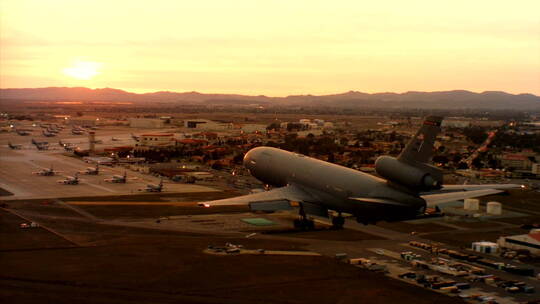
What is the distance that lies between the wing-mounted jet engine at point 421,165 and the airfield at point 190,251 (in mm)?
9067

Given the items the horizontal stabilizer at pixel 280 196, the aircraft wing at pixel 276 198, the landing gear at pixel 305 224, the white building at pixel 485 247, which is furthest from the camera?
the white building at pixel 485 247

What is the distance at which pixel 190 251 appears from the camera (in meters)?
53.1

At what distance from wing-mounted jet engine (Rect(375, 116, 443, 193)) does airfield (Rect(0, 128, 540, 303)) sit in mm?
9067

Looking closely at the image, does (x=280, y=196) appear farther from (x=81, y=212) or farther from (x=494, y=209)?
(x=494, y=209)

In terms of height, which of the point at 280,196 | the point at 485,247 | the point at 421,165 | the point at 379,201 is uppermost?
the point at 421,165

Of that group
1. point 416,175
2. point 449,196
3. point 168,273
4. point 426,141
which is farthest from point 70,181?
point 426,141

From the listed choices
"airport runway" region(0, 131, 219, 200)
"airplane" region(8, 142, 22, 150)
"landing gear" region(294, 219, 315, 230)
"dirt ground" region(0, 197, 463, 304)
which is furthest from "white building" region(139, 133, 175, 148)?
"landing gear" region(294, 219, 315, 230)

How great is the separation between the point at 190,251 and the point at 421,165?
23.7 metres

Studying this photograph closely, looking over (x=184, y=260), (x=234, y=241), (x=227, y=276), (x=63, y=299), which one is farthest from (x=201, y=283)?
(x=234, y=241)

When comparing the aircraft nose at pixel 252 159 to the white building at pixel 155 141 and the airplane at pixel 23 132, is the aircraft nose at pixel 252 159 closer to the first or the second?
the white building at pixel 155 141

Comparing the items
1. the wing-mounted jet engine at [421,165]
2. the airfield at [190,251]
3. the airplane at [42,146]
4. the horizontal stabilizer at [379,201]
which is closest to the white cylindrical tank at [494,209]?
the airfield at [190,251]

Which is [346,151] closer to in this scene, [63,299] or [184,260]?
[184,260]

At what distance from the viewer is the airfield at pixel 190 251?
41.3 metres

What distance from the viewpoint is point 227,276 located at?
1804 inches
